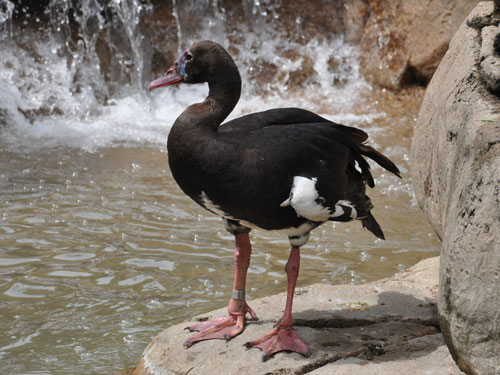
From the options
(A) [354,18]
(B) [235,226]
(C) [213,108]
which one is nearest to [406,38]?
(A) [354,18]

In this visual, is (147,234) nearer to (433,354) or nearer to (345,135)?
(345,135)

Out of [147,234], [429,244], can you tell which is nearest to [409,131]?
[429,244]

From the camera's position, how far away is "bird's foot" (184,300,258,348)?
3846mm

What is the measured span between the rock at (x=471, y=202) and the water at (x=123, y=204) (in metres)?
1.99

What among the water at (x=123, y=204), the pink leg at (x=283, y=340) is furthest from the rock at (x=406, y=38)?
the pink leg at (x=283, y=340)

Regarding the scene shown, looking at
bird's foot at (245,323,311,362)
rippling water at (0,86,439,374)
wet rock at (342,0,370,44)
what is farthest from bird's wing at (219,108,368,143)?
wet rock at (342,0,370,44)

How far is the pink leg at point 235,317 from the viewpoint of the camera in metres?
3.86

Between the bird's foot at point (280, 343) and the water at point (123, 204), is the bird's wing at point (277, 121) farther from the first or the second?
the water at point (123, 204)

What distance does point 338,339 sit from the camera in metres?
3.77

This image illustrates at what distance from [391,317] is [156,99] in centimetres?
832

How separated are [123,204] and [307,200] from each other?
3.90 meters

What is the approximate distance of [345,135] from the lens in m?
3.98

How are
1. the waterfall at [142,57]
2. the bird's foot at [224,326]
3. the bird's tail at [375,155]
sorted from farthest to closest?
the waterfall at [142,57]
the bird's tail at [375,155]
the bird's foot at [224,326]

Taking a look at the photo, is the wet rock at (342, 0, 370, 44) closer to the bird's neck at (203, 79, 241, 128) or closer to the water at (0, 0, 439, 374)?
the water at (0, 0, 439, 374)
